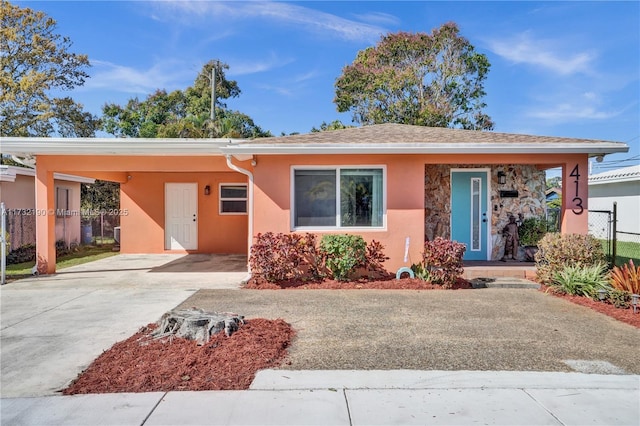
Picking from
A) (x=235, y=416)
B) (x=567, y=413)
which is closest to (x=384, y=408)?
(x=235, y=416)

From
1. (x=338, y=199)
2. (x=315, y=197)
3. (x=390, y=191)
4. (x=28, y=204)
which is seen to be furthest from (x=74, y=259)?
(x=390, y=191)

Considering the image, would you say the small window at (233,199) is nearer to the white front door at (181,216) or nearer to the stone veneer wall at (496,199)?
the white front door at (181,216)

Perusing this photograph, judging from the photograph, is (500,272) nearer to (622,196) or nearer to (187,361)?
(187,361)

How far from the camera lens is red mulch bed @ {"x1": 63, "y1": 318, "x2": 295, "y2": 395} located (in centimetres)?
354

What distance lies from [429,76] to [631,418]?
67.0 feet

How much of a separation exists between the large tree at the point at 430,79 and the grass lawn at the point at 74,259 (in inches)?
587

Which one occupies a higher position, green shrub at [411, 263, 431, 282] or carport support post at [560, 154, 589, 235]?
carport support post at [560, 154, 589, 235]

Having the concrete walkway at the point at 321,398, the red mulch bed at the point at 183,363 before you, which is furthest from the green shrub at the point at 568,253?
the red mulch bed at the point at 183,363

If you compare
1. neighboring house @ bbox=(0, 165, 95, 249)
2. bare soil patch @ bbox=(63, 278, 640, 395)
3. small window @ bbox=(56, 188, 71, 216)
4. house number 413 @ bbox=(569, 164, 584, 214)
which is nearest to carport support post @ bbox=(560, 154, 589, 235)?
house number 413 @ bbox=(569, 164, 584, 214)

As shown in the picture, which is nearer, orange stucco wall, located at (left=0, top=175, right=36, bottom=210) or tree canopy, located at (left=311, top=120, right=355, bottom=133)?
orange stucco wall, located at (left=0, top=175, right=36, bottom=210)

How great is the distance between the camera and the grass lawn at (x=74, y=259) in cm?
975

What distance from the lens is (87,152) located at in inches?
357

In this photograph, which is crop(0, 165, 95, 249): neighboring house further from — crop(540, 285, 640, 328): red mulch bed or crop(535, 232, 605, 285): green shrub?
crop(540, 285, 640, 328): red mulch bed

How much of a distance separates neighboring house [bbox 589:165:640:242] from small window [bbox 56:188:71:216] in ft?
72.2
